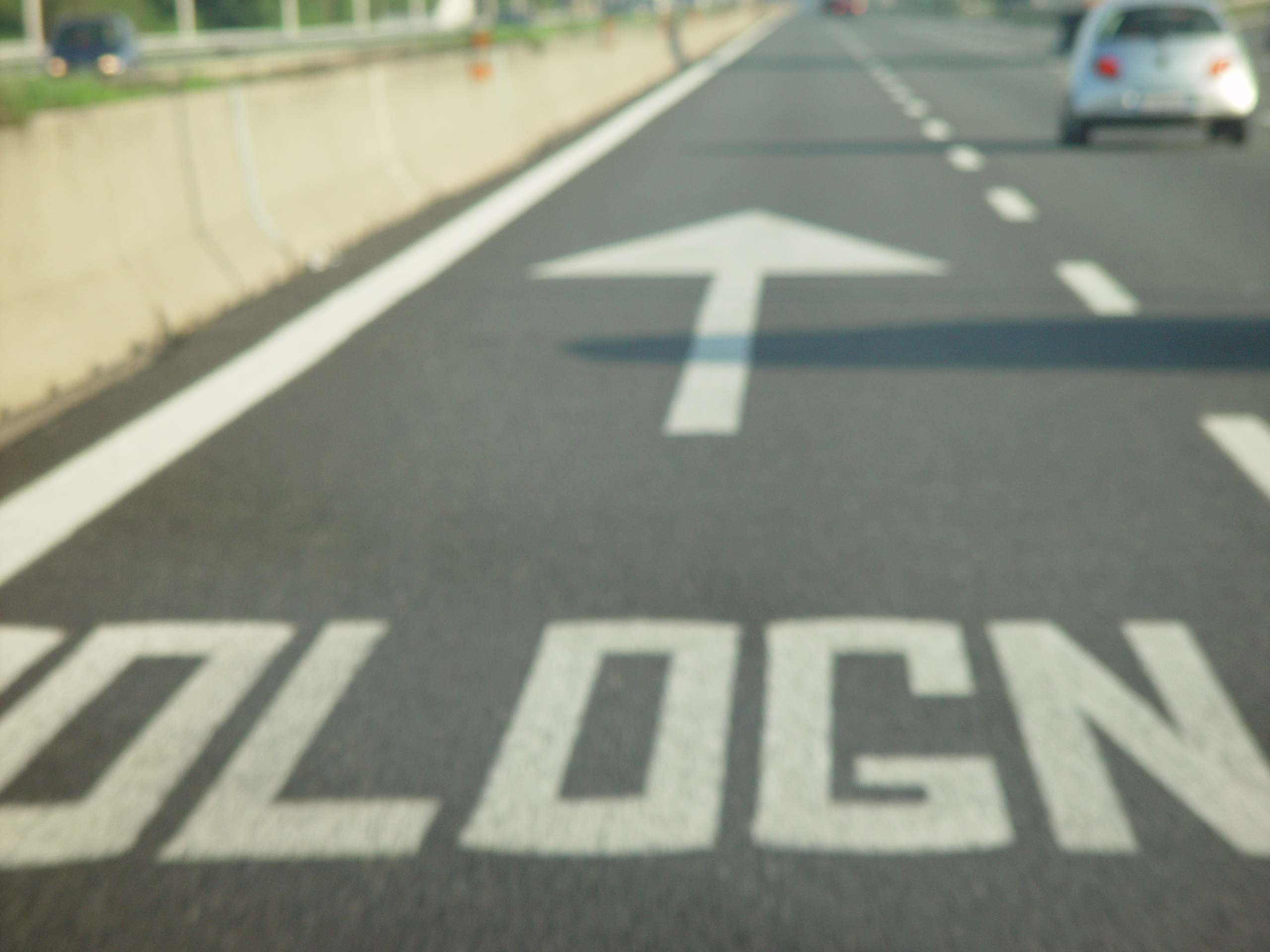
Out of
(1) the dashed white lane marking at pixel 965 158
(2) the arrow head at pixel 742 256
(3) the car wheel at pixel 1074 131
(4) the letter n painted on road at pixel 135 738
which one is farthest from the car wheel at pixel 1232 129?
(4) the letter n painted on road at pixel 135 738

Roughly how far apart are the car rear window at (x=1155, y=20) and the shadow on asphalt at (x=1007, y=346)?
12.3 meters

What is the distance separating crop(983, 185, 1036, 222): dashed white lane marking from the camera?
14.0 m

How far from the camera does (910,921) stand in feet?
10.7

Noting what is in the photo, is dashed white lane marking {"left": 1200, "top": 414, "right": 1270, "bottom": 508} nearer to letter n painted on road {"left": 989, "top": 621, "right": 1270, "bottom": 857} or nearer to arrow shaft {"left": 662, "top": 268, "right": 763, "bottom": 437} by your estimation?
arrow shaft {"left": 662, "top": 268, "right": 763, "bottom": 437}

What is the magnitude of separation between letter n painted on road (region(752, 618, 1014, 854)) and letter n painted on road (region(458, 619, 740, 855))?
0.34ft

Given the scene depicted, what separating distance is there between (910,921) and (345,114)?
1046 cm

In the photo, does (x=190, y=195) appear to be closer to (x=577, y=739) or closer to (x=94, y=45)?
(x=577, y=739)

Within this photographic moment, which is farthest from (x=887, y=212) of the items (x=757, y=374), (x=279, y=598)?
(x=279, y=598)

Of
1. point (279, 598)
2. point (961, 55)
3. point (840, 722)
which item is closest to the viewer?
point (840, 722)

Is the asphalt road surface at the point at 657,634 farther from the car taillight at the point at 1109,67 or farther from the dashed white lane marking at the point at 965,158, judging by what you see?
the car taillight at the point at 1109,67

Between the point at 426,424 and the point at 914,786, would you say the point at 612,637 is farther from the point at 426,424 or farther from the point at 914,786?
the point at 426,424

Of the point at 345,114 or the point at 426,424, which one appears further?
the point at 345,114

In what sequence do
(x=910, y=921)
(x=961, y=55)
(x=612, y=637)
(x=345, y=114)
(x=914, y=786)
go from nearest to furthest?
1. (x=910, y=921)
2. (x=914, y=786)
3. (x=612, y=637)
4. (x=345, y=114)
5. (x=961, y=55)

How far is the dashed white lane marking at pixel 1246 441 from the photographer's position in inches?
254
